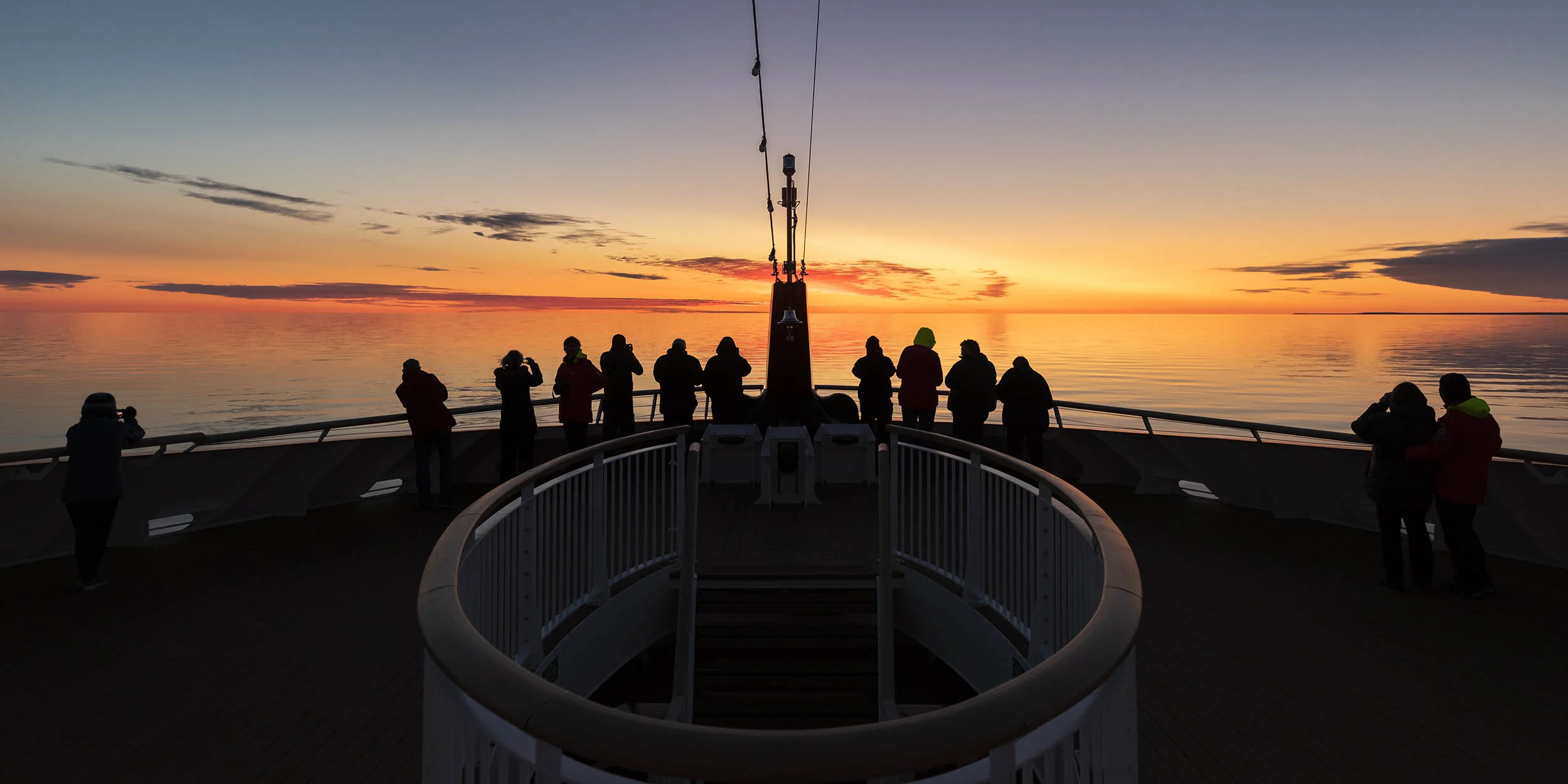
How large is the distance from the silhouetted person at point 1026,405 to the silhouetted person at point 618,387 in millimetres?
4959

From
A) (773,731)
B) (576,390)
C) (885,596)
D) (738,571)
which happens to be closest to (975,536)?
(885,596)

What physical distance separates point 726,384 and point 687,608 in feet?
17.7

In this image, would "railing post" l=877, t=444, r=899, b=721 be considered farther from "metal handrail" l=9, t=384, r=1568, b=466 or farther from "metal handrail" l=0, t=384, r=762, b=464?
"metal handrail" l=0, t=384, r=762, b=464

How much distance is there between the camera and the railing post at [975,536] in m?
5.13

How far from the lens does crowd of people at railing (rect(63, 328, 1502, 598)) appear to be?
5.87m

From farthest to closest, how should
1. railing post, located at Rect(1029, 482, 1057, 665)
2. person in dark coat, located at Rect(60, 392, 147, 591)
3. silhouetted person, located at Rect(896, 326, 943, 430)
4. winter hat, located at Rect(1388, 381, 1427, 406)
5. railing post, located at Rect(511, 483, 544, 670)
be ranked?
silhouetted person, located at Rect(896, 326, 943, 430), person in dark coat, located at Rect(60, 392, 147, 591), winter hat, located at Rect(1388, 381, 1427, 406), railing post, located at Rect(511, 483, 544, 670), railing post, located at Rect(1029, 482, 1057, 665)

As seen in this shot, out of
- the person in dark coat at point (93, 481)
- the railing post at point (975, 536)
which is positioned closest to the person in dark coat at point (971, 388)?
the railing post at point (975, 536)

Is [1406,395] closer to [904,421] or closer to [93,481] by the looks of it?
[904,421]

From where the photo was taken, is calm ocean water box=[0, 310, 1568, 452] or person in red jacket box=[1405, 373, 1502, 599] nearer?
person in red jacket box=[1405, 373, 1502, 599]

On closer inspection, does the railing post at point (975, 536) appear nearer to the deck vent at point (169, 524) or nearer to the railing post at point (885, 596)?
the railing post at point (885, 596)

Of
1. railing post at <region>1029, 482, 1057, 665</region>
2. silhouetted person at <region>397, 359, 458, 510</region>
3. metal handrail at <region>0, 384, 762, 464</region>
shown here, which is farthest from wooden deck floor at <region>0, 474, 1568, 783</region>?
silhouetted person at <region>397, 359, 458, 510</region>

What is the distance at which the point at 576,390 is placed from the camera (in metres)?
9.82

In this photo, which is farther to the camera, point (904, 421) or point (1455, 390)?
point (904, 421)

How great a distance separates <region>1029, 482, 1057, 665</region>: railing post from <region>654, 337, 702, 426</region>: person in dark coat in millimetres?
6807
